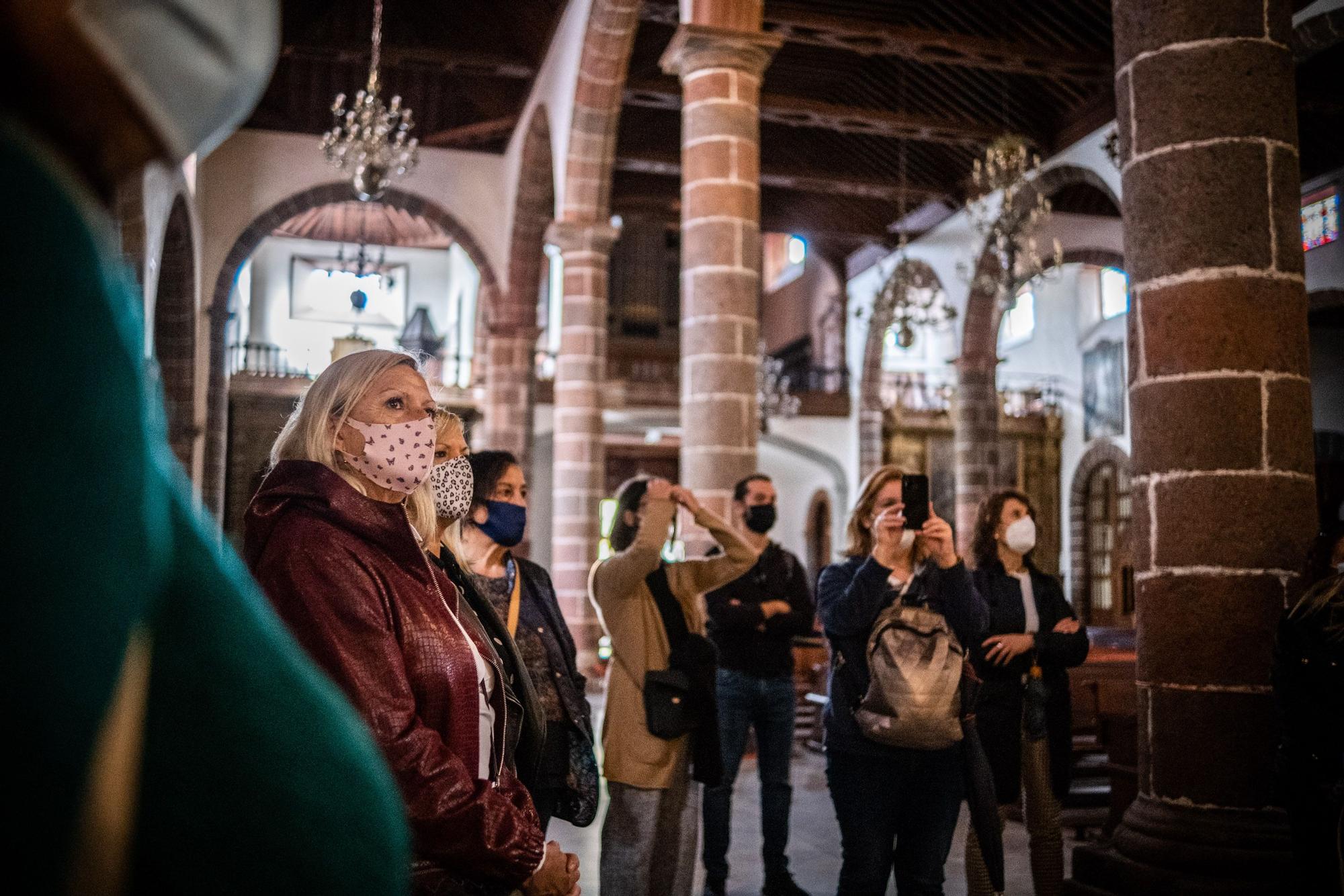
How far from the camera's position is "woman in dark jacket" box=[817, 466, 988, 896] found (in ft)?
11.3

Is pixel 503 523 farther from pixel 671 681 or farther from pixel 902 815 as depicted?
pixel 902 815

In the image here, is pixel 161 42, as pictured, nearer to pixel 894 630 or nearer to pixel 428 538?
pixel 428 538

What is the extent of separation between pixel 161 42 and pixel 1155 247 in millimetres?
3341

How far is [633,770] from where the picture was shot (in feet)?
12.0

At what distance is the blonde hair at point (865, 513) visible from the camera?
3982 mm

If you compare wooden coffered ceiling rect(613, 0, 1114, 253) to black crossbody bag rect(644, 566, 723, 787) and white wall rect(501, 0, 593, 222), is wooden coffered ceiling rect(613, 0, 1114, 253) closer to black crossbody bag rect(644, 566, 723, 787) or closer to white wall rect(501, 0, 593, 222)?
white wall rect(501, 0, 593, 222)

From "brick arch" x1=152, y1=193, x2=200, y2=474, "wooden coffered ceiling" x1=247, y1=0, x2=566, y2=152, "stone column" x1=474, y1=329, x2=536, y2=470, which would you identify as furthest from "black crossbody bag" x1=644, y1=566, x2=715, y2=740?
"stone column" x1=474, y1=329, x2=536, y2=470

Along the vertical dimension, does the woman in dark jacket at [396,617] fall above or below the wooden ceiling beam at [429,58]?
below

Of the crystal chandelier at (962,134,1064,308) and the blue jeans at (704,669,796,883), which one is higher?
the crystal chandelier at (962,134,1064,308)

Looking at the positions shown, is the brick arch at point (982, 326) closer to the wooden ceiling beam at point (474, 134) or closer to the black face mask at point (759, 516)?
the wooden ceiling beam at point (474, 134)

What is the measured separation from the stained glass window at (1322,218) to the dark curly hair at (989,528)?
35.5 feet

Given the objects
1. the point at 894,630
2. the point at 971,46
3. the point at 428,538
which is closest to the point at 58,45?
the point at 428,538

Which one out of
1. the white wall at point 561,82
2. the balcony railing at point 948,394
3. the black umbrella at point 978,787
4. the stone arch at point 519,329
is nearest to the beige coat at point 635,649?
the black umbrella at point 978,787

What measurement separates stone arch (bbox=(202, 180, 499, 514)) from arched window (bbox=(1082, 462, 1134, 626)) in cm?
998
